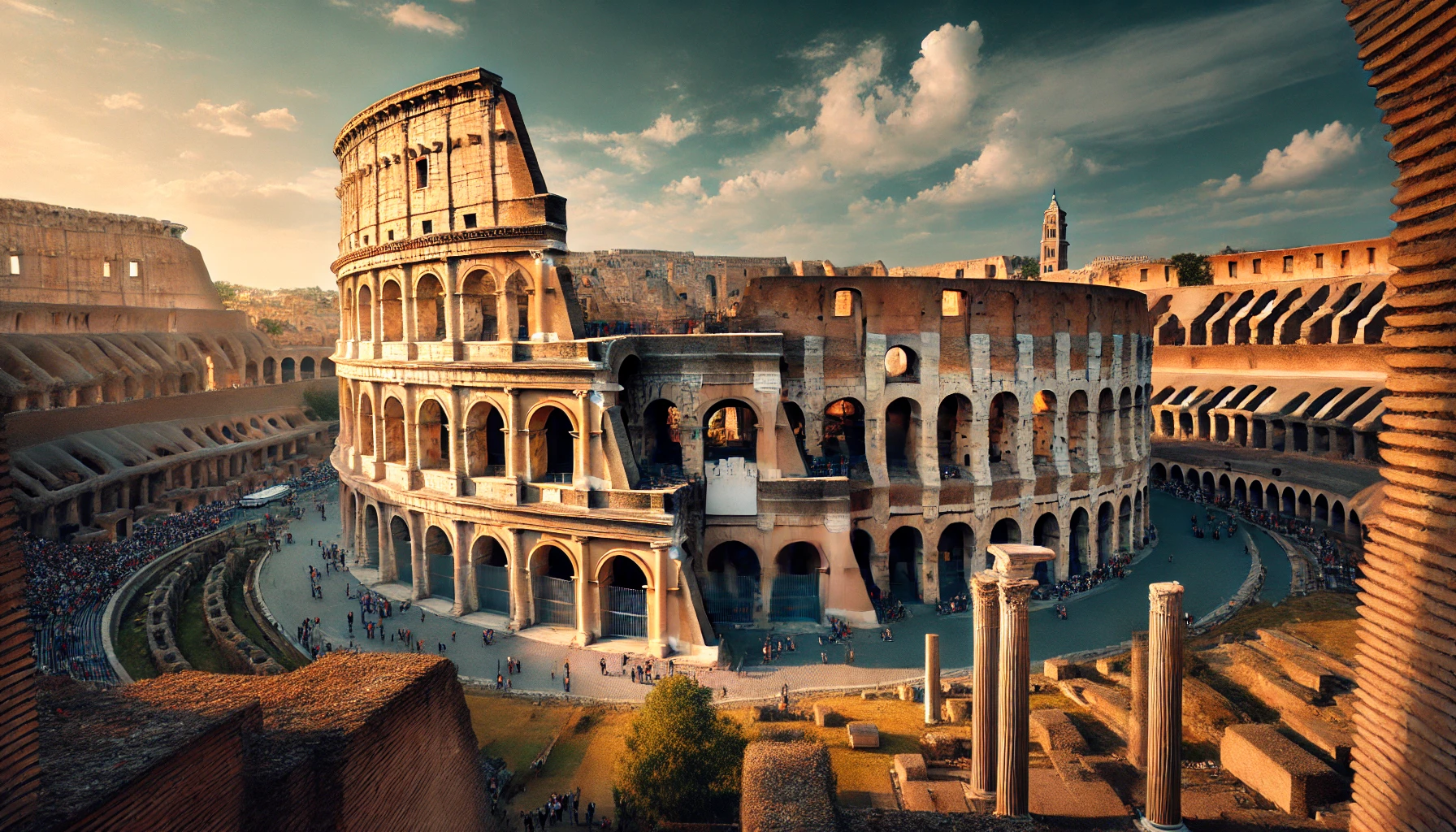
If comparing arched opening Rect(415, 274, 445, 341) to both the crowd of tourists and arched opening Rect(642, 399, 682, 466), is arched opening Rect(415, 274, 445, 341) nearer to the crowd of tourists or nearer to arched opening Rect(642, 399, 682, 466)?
arched opening Rect(642, 399, 682, 466)

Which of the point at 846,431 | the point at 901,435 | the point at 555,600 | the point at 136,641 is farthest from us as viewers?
the point at 901,435

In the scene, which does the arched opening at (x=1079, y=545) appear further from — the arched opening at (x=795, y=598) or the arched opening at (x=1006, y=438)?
the arched opening at (x=795, y=598)

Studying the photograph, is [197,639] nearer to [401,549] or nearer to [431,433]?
[401,549]

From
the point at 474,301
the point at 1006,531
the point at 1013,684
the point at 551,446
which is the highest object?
the point at 474,301

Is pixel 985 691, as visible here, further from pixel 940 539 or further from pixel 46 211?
pixel 46 211

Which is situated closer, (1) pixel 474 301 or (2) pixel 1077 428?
(1) pixel 474 301

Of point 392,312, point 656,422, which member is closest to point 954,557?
point 656,422
